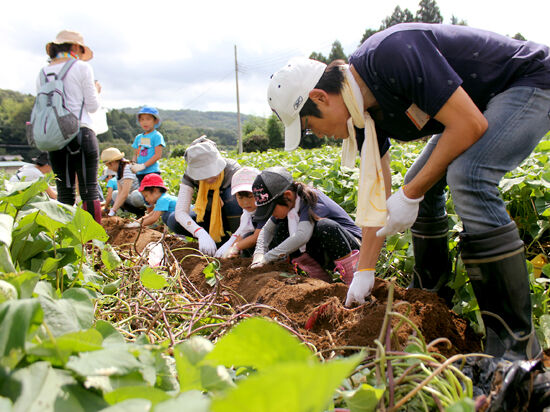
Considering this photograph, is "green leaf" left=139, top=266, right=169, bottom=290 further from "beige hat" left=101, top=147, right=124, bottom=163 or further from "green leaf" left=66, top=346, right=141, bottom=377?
"beige hat" left=101, top=147, right=124, bottom=163

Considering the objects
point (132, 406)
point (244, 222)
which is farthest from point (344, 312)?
point (244, 222)

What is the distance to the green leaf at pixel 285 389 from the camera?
1.07 feet

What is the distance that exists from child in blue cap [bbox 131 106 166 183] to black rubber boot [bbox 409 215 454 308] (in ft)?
13.5

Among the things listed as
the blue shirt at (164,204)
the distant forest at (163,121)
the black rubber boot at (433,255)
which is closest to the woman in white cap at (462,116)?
the black rubber boot at (433,255)

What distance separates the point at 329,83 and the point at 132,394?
4.45 ft

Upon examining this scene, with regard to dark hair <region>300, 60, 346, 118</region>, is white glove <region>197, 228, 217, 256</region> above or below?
below

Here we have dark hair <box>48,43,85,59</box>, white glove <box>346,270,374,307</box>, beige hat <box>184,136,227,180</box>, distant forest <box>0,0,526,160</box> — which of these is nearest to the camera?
white glove <box>346,270,374,307</box>

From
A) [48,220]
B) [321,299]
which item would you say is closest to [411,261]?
[321,299]

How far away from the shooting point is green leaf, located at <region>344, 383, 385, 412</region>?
29.6 inches

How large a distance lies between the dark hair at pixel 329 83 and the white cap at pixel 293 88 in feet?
0.07

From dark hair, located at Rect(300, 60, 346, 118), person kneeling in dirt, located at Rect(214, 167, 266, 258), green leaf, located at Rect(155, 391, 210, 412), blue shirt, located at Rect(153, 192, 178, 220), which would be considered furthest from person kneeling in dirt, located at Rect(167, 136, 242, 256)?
green leaf, located at Rect(155, 391, 210, 412)

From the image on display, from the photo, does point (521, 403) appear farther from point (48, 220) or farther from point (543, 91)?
point (48, 220)

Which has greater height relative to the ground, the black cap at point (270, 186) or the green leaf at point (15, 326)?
the green leaf at point (15, 326)

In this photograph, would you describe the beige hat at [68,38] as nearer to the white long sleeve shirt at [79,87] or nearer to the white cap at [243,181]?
the white long sleeve shirt at [79,87]
